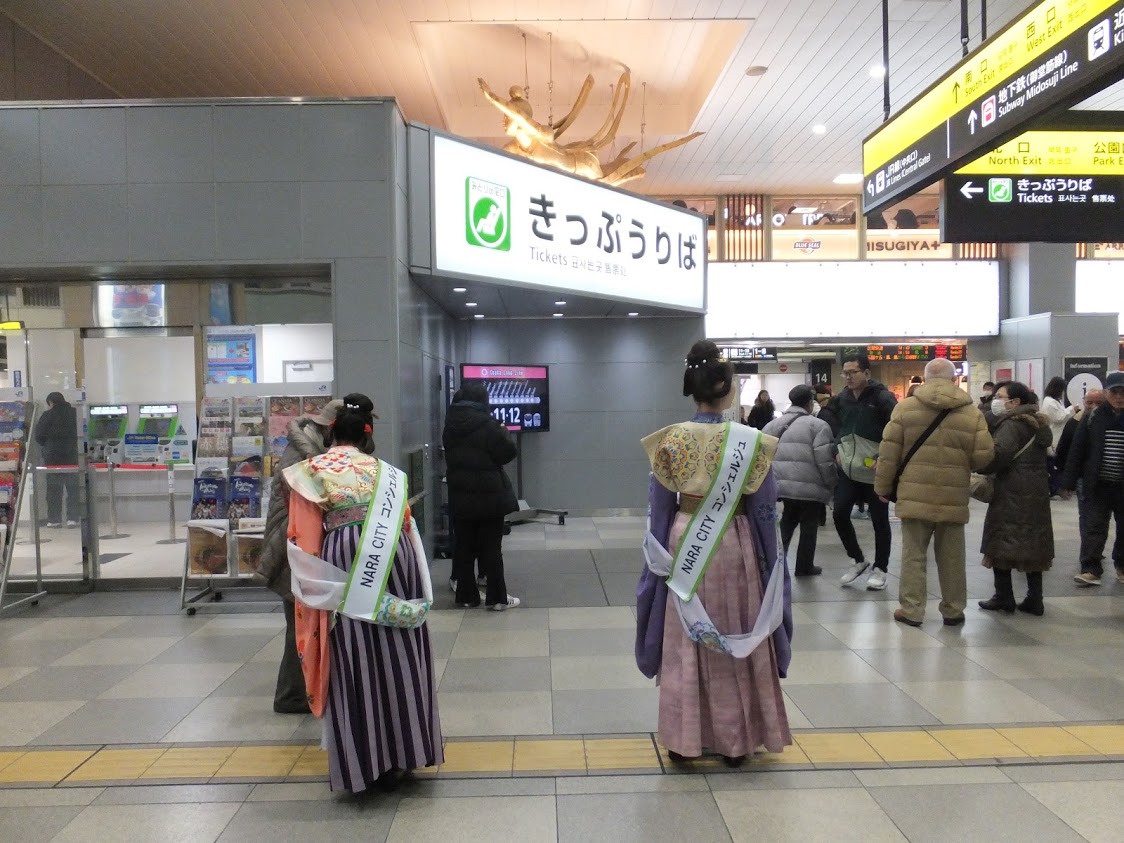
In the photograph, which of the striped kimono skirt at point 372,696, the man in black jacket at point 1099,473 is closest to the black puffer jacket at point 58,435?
the striped kimono skirt at point 372,696

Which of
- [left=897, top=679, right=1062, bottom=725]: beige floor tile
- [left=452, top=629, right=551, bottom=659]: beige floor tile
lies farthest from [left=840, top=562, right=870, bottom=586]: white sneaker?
[left=452, top=629, right=551, bottom=659]: beige floor tile

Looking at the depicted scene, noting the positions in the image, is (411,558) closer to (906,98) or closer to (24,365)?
(24,365)

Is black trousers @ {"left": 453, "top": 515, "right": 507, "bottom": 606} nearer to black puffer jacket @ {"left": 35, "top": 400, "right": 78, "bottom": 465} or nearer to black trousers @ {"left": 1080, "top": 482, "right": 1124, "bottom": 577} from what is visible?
black puffer jacket @ {"left": 35, "top": 400, "right": 78, "bottom": 465}

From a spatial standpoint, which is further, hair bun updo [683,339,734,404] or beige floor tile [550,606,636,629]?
beige floor tile [550,606,636,629]

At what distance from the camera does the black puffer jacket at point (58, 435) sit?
6492 mm

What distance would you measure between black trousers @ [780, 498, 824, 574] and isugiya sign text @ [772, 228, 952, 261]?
850 cm

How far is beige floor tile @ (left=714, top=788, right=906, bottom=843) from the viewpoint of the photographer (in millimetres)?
2822

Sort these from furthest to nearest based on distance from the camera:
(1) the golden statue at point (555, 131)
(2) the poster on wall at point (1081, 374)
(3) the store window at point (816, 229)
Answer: (3) the store window at point (816, 229) → (2) the poster on wall at point (1081, 374) → (1) the golden statue at point (555, 131)

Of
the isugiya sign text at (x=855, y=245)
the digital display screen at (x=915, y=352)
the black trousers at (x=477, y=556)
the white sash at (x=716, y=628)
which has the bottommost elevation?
the black trousers at (x=477, y=556)

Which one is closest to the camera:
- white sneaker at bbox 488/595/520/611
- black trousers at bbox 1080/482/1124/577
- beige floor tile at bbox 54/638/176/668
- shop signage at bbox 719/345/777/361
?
beige floor tile at bbox 54/638/176/668

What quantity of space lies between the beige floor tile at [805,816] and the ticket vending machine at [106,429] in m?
5.84

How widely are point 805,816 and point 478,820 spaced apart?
1.25 metres

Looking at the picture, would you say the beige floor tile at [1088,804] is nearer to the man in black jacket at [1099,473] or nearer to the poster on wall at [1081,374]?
the man in black jacket at [1099,473]

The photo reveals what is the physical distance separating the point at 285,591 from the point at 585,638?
2158 millimetres
